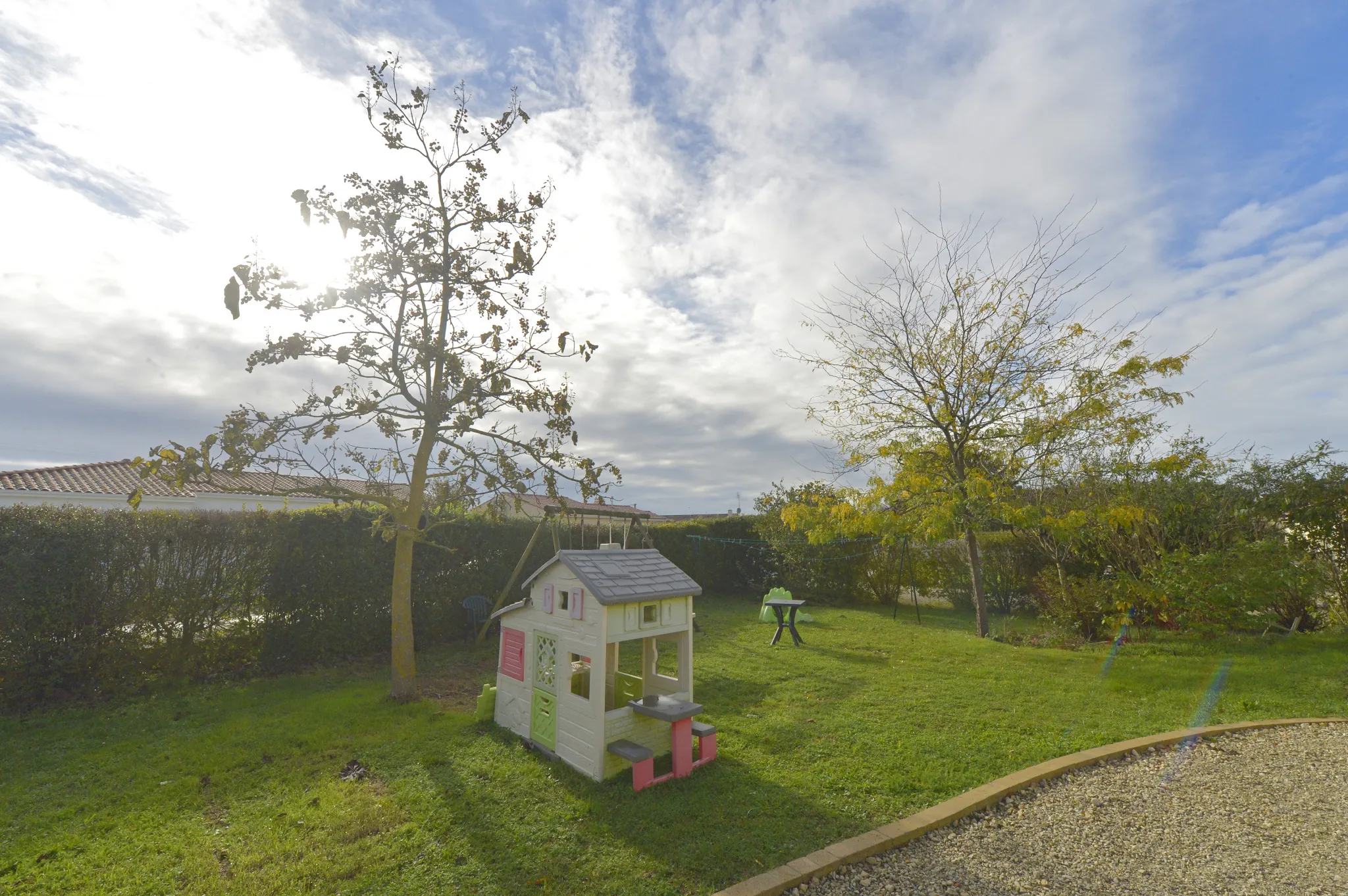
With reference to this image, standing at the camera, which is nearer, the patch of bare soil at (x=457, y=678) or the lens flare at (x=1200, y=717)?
the lens flare at (x=1200, y=717)

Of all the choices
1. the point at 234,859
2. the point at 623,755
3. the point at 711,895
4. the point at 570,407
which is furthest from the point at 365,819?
the point at 570,407

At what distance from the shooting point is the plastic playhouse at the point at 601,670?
4.60 metres

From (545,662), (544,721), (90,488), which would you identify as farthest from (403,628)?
(90,488)

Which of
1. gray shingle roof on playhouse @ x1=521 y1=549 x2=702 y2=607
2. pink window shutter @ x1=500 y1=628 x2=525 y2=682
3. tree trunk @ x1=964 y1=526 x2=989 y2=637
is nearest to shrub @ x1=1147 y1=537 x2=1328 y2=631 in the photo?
tree trunk @ x1=964 y1=526 x2=989 y2=637

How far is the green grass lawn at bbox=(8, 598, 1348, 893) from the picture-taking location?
3473 mm

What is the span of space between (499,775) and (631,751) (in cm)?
114

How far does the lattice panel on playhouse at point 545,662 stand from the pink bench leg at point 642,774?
3.48ft

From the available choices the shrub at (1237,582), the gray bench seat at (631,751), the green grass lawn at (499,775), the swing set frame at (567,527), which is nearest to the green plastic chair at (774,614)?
the swing set frame at (567,527)

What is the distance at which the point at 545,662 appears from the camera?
529 centimetres

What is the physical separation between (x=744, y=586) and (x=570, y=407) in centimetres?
1133

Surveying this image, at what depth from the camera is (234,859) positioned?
3.56 metres

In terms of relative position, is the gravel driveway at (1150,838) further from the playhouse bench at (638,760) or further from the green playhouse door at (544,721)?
the green playhouse door at (544,721)

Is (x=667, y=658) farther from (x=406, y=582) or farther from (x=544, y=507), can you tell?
(x=406, y=582)

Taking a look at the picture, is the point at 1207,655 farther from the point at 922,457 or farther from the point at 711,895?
the point at 711,895
